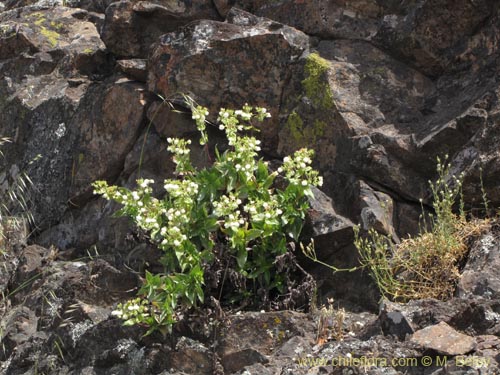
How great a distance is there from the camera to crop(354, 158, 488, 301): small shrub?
550cm

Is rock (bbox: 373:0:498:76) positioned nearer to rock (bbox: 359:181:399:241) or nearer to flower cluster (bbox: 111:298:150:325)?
rock (bbox: 359:181:399:241)

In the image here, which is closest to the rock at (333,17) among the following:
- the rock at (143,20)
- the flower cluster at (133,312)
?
the rock at (143,20)

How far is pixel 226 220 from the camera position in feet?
18.5

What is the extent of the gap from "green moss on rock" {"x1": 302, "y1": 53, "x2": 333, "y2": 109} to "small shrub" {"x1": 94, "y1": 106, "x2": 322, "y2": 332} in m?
0.77

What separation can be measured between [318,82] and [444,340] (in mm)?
2492

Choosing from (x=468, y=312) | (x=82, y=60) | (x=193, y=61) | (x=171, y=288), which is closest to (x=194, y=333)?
(x=171, y=288)

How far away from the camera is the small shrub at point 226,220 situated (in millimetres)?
5566

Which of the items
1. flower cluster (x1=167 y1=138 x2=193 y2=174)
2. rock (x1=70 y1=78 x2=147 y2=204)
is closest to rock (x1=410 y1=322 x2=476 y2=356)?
flower cluster (x1=167 y1=138 x2=193 y2=174)

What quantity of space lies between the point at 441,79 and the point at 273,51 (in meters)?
1.26

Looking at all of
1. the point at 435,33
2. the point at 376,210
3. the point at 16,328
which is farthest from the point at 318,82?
the point at 16,328

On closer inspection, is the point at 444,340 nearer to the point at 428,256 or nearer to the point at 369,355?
the point at 369,355

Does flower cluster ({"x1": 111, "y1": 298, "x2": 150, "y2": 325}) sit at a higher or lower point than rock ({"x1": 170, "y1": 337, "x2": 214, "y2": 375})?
higher

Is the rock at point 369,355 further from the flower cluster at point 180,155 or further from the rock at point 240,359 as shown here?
the flower cluster at point 180,155

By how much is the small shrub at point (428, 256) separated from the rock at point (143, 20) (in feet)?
9.13
